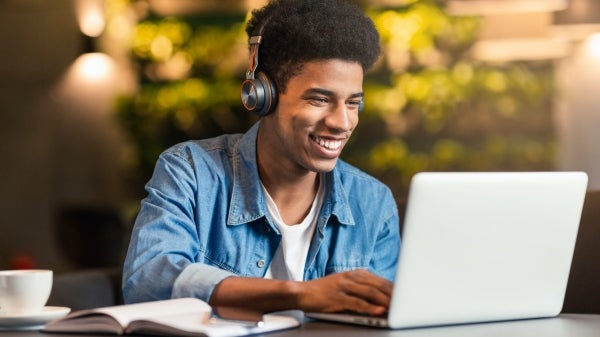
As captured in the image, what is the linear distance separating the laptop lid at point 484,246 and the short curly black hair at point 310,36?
0.59 metres

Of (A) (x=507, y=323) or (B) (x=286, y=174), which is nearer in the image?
(A) (x=507, y=323)

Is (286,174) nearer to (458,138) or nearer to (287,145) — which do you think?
(287,145)

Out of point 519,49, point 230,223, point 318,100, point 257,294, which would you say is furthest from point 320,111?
point 519,49

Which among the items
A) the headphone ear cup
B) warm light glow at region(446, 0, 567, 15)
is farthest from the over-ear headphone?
warm light glow at region(446, 0, 567, 15)

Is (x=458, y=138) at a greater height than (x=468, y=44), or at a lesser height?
lesser

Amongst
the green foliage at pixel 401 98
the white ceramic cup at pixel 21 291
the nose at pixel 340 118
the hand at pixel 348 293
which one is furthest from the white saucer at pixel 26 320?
the green foliage at pixel 401 98

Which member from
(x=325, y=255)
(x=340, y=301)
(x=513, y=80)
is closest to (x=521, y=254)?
(x=340, y=301)

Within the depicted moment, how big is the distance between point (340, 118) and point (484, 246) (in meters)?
0.54

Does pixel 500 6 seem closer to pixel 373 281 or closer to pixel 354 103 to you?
pixel 354 103

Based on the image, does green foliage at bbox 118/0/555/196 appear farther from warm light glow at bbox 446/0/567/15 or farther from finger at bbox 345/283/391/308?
finger at bbox 345/283/391/308

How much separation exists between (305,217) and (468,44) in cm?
279

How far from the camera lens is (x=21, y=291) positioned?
1708mm

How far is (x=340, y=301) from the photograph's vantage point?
1.63 metres

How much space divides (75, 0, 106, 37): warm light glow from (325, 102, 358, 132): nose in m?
3.77
